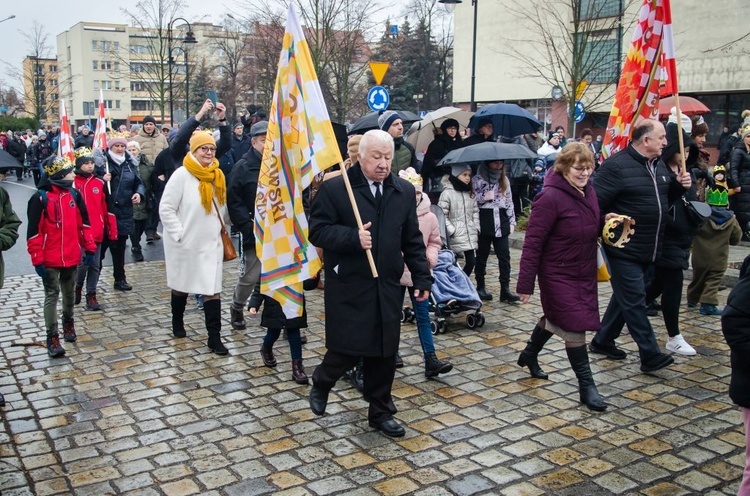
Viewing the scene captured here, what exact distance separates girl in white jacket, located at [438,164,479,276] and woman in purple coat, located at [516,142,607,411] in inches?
117

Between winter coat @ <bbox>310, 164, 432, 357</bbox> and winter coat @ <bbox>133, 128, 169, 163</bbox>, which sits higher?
winter coat @ <bbox>133, 128, 169, 163</bbox>

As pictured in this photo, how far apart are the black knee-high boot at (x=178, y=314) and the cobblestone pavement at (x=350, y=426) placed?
113mm

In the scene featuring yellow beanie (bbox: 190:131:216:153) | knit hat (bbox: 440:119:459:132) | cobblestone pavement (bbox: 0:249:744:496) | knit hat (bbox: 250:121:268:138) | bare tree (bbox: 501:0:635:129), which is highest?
bare tree (bbox: 501:0:635:129)

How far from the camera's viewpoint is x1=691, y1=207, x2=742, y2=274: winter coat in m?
8.68

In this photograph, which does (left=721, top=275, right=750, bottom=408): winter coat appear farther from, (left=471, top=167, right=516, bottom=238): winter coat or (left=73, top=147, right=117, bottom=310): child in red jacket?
(left=73, top=147, right=117, bottom=310): child in red jacket

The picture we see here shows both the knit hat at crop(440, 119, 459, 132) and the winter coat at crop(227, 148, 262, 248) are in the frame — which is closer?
the winter coat at crop(227, 148, 262, 248)

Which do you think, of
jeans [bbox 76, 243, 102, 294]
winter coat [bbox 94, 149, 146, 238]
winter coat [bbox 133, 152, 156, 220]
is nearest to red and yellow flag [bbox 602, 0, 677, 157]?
jeans [bbox 76, 243, 102, 294]

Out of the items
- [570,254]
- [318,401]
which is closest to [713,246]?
[570,254]

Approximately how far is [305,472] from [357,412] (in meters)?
1.12

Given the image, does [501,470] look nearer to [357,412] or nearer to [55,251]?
[357,412]

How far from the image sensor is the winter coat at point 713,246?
28.5ft

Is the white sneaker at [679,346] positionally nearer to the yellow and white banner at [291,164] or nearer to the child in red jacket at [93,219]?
the yellow and white banner at [291,164]

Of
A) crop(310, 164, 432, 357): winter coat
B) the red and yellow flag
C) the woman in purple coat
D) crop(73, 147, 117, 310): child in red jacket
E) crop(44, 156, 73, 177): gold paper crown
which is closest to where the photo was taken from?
crop(310, 164, 432, 357): winter coat

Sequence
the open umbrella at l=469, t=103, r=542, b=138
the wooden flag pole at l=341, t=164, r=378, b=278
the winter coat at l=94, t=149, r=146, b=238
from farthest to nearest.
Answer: the open umbrella at l=469, t=103, r=542, b=138 < the winter coat at l=94, t=149, r=146, b=238 < the wooden flag pole at l=341, t=164, r=378, b=278
